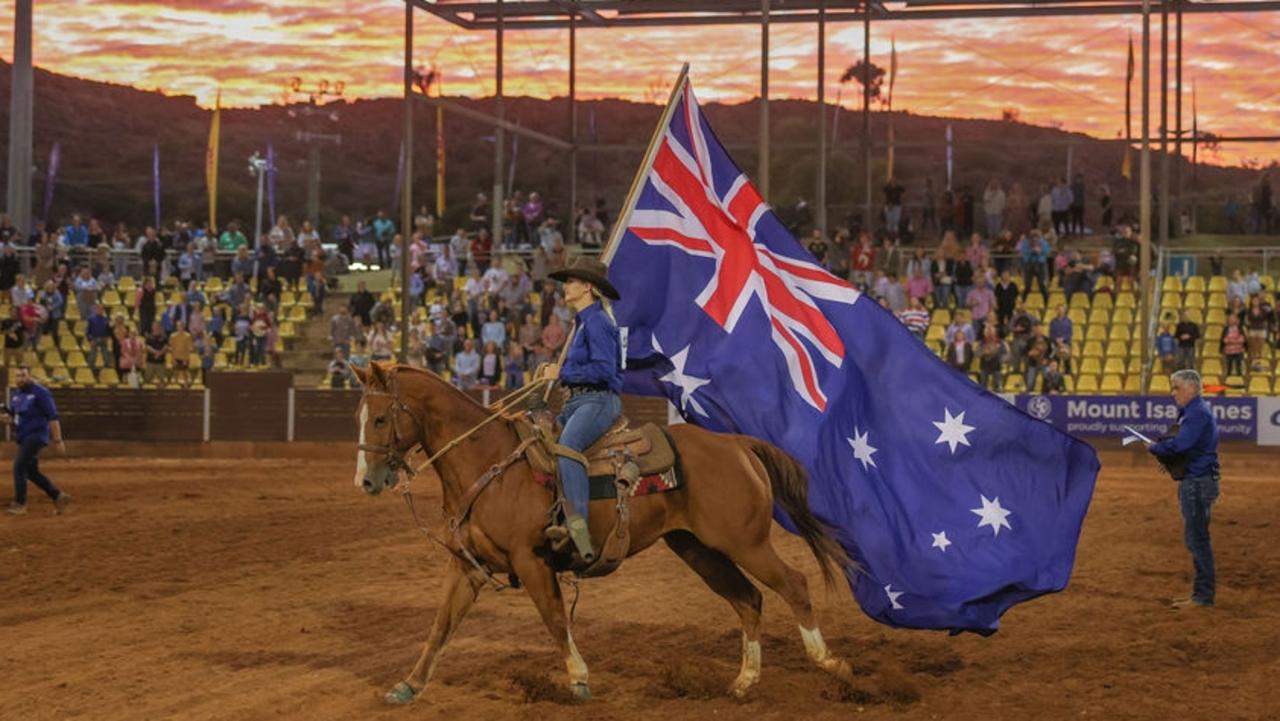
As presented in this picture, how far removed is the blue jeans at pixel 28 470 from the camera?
63.1 feet

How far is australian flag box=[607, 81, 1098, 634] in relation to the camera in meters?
10.4

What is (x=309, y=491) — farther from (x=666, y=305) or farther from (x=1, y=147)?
(x=1, y=147)

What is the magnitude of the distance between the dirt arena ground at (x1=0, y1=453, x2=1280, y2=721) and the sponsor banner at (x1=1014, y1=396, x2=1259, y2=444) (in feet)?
29.4

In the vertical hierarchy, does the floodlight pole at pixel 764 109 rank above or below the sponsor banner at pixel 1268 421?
above

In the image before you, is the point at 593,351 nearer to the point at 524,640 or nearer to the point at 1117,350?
the point at 524,640

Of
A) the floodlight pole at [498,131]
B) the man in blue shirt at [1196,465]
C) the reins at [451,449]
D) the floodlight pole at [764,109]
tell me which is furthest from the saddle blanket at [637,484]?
the floodlight pole at [498,131]

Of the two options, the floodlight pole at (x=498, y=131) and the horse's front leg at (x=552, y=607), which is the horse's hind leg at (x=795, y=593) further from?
the floodlight pole at (x=498, y=131)

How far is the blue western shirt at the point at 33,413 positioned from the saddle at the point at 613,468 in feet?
36.3

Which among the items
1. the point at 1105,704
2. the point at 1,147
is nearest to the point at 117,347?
the point at 1105,704

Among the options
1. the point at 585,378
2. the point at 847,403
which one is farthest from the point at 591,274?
the point at 847,403

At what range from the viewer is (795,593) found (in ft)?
32.4

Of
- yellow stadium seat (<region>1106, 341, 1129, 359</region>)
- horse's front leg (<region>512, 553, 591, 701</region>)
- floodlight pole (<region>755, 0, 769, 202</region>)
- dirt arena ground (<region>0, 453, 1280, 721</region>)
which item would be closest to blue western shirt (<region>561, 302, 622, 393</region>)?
horse's front leg (<region>512, 553, 591, 701</region>)

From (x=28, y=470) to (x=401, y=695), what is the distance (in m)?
11.5

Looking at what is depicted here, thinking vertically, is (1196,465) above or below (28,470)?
above
